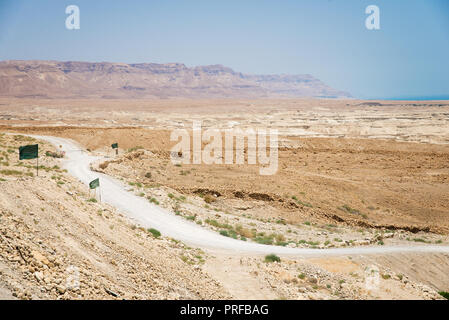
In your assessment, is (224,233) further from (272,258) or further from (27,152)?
(27,152)

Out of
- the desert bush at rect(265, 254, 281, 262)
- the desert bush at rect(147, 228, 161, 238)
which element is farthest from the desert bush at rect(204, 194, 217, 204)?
the desert bush at rect(265, 254, 281, 262)

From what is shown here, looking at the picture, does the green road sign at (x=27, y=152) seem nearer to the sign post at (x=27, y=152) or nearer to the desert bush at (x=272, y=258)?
the sign post at (x=27, y=152)

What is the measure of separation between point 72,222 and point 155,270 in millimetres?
3577

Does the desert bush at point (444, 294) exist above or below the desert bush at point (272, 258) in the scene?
below

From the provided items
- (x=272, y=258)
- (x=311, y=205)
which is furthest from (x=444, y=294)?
(x=311, y=205)

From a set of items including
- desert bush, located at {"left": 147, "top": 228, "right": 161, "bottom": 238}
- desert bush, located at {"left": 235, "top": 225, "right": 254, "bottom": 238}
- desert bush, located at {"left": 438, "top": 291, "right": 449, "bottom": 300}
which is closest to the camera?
desert bush, located at {"left": 438, "top": 291, "right": 449, "bottom": 300}

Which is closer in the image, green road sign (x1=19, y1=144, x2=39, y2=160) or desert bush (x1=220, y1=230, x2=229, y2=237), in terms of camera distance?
green road sign (x1=19, y1=144, x2=39, y2=160)

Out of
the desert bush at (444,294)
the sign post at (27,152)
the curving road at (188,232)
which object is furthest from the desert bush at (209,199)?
the desert bush at (444,294)

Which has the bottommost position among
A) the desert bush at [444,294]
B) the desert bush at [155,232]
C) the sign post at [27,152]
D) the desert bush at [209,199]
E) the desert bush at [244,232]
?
the desert bush at [444,294]

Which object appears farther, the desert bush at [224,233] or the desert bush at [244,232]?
the desert bush at [244,232]

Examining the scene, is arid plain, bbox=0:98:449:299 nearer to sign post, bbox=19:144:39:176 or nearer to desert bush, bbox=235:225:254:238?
desert bush, bbox=235:225:254:238

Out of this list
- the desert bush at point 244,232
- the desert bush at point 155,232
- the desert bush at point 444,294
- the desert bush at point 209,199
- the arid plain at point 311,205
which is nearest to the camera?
the arid plain at point 311,205

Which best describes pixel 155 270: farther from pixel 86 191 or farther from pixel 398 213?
pixel 398 213
